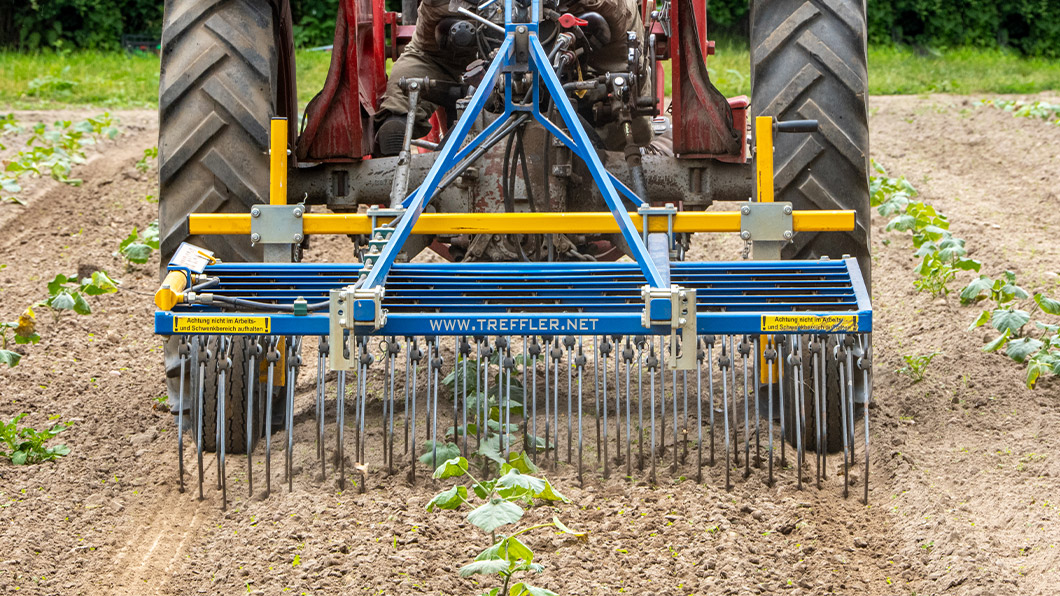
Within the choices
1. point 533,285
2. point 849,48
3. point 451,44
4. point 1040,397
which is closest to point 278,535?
point 533,285

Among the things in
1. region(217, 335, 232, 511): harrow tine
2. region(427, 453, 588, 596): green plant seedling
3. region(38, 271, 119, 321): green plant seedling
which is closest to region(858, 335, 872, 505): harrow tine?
region(427, 453, 588, 596): green plant seedling

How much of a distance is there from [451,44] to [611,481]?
1.75 meters

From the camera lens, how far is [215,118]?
12.6 feet

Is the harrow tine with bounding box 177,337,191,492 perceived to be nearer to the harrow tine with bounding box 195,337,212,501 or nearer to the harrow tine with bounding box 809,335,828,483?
the harrow tine with bounding box 195,337,212,501

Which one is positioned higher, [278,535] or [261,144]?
[261,144]

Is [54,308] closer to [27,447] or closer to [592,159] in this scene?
[27,447]

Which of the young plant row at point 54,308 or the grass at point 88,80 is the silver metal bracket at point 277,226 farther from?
the grass at point 88,80

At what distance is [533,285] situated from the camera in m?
3.36

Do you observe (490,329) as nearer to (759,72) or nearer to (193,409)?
(193,409)

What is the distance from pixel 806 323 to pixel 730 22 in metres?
15.2

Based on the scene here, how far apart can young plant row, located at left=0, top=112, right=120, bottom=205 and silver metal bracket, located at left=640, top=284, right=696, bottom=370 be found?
5.53m

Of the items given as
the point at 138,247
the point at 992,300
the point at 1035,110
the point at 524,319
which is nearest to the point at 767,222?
the point at 524,319

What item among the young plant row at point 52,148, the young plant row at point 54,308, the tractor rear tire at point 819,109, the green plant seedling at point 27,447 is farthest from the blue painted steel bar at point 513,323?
the young plant row at point 52,148

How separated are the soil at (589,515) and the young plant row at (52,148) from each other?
3.23 meters
